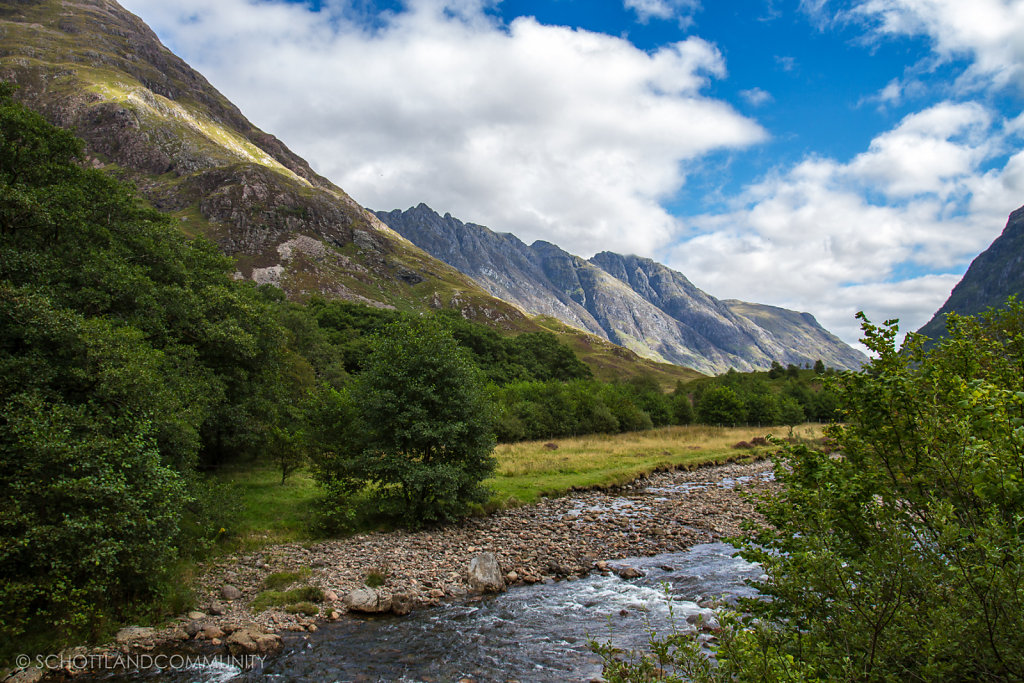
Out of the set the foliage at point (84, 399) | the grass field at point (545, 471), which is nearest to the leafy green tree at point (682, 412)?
the grass field at point (545, 471)

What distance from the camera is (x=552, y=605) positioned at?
16875 millimetres

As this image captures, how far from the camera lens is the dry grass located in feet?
121

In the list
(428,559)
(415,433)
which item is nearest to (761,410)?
(415,433)

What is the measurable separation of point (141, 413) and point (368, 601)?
10072 mm

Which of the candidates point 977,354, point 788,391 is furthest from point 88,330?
point 788,391

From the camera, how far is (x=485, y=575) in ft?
61.2

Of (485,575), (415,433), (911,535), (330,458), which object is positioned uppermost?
(911,535)

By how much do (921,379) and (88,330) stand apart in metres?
22.3

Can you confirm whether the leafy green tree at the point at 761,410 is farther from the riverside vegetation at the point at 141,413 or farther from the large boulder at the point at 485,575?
the large boulder at the point at 485,575

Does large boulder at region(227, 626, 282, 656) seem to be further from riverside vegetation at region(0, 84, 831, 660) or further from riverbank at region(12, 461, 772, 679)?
riverside vegetation at region(0, 84, 831, 660)

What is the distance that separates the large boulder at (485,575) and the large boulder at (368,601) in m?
3.42

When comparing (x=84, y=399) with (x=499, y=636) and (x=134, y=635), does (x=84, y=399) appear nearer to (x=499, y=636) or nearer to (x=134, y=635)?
(x=134, y=635)

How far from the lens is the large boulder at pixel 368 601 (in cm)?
1617

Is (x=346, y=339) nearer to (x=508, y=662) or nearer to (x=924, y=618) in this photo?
(x=508, y=662)
